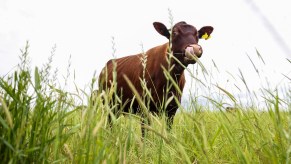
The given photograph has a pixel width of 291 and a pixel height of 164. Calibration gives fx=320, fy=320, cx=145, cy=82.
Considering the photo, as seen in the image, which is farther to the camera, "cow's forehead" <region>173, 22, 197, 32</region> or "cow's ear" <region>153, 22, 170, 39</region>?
"cow's ear" <region>153, 22, 170, 39</region>

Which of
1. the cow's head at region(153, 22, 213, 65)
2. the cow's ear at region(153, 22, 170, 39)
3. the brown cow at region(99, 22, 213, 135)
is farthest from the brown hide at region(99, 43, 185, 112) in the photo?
the cow's ear at region(153, 22, 170, 39)

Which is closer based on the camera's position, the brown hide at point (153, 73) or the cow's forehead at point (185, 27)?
the brown hide at point (153, 73)

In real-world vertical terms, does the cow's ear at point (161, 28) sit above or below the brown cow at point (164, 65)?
above

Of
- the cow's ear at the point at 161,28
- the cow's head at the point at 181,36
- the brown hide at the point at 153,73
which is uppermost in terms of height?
the cow's ear at the point at 161,28

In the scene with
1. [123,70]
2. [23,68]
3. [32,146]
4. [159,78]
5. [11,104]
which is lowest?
[32,146]

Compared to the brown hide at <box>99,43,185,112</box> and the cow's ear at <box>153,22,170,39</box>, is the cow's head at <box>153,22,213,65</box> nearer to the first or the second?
the cow's ear at <box>153,22,170,39</box>

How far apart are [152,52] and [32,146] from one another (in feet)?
15.8

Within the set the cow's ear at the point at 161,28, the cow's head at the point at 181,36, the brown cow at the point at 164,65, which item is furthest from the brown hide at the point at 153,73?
the cow's ear at the point at 161,28

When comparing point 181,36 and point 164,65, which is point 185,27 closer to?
point 181,36

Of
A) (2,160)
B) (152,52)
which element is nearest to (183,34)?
(152,52)

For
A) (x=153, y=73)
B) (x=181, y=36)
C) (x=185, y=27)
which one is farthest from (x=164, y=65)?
(x=185, y=27)

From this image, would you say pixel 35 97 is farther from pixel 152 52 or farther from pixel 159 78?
pixel 152 52

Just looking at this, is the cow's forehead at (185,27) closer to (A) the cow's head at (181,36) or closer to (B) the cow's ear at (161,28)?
(A) the cow's head at (181,36)

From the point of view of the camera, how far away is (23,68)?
1464 millimetres
